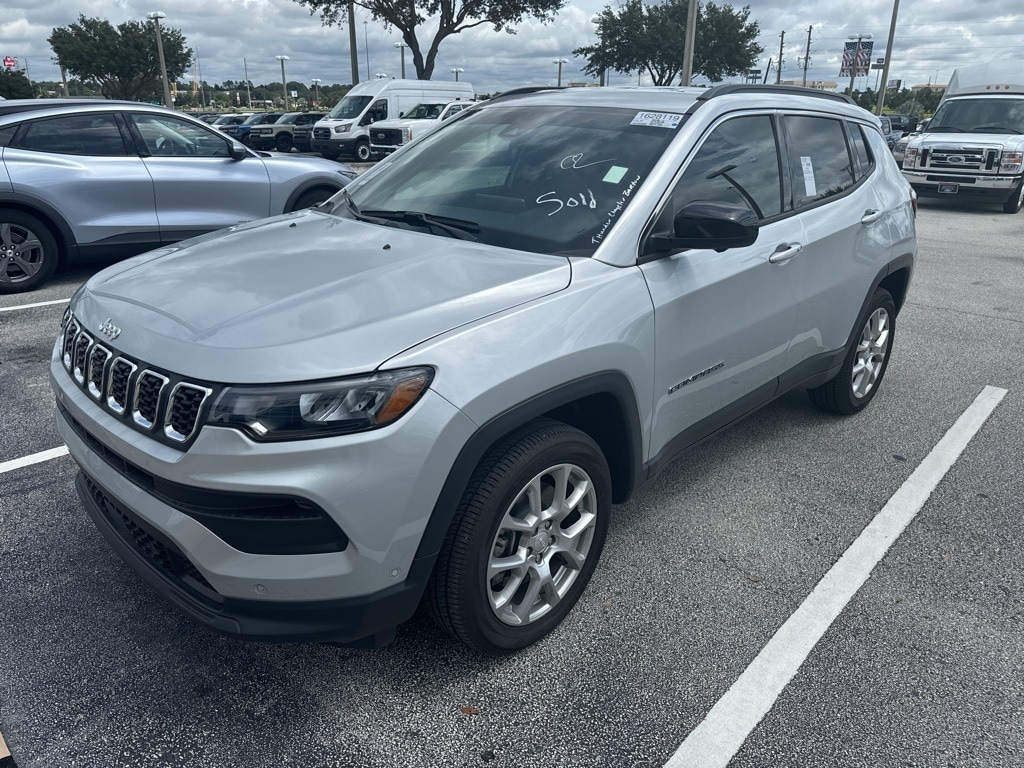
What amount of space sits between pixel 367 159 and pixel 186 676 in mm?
24345

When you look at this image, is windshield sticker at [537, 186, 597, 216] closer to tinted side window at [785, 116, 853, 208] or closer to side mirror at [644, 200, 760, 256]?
side mirror at [644, 200, 760, 256]

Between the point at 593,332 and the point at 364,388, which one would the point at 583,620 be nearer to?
the point at 593,332

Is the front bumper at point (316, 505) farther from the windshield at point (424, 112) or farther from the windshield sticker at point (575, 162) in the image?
the windshield at point (424, 112)

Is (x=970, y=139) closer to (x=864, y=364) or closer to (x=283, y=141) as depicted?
(x=864, y=364)

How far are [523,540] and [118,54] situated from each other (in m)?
53.4

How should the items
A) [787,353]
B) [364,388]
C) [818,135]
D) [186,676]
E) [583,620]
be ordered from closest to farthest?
[364,388] < [186,676] < [583,620] < [787,353] < [818,135]

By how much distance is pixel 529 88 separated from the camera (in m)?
3.89

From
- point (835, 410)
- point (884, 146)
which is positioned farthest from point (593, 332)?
point (884, 146)

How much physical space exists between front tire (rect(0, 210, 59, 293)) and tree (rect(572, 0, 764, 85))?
4439 cm

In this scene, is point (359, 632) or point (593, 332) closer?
point (359, 632)

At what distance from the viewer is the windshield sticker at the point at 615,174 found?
295 centimetres

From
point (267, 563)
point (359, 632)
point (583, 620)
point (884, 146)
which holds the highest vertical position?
point (884, 146)

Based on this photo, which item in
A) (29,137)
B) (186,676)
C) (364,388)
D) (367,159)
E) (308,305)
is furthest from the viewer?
(367,159)

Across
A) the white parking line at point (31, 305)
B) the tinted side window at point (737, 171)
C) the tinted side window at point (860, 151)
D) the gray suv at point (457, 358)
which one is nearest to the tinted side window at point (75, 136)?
the white parking line at point (31, 305)
